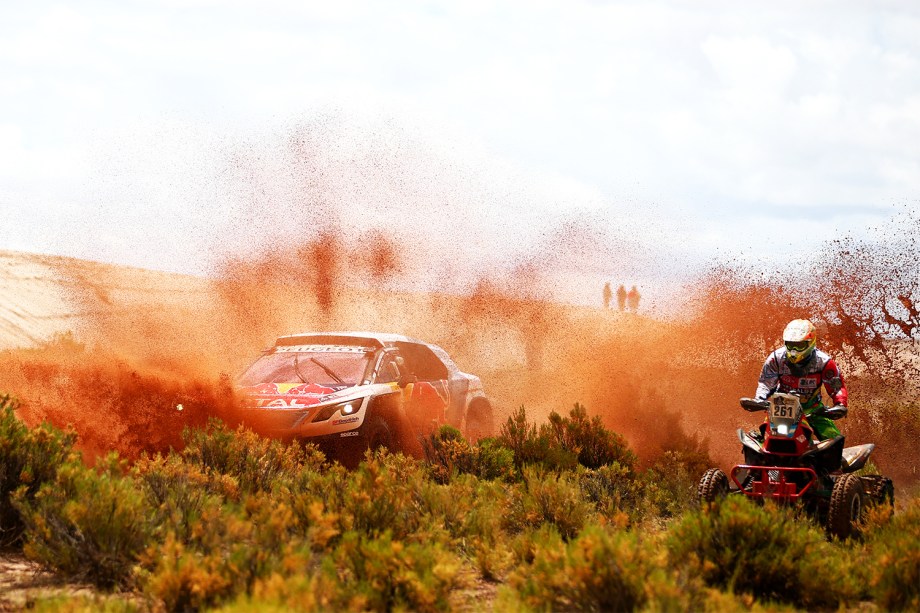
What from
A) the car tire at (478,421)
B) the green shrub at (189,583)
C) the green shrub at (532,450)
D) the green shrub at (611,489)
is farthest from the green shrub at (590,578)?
the car tire at (478,421)

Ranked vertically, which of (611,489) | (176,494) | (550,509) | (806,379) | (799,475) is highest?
(806,379)

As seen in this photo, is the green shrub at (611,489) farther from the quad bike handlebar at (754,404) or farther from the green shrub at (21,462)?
the green shrub at (21,462)

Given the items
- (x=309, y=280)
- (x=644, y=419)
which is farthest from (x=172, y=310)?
(x=644, y=419)

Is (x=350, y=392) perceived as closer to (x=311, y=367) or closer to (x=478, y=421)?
(x=311, y=367)

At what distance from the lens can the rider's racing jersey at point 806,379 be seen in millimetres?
8789

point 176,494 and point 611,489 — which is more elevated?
point 176,494

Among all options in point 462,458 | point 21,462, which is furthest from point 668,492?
point 21,462

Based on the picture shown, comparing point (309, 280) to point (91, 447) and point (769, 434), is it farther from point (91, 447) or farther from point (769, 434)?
point (769, 434)

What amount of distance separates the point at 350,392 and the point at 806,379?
5.33 m

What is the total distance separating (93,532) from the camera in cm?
652

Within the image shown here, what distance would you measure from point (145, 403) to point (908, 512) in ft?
31.4

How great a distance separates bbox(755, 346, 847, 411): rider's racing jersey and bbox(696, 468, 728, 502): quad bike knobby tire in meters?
1.00

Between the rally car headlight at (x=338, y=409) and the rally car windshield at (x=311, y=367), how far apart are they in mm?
393

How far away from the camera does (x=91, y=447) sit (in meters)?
11.7
